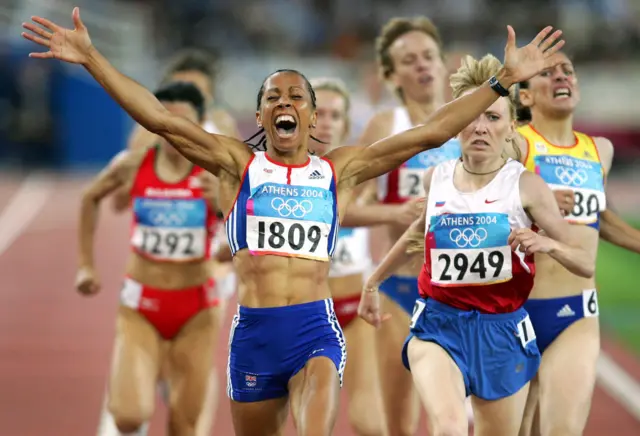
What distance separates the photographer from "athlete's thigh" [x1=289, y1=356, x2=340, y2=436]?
5.29 metres

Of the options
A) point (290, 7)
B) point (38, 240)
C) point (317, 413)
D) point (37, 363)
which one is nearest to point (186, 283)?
point (317, 413)

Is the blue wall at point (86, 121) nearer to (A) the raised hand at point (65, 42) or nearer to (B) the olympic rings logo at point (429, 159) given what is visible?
(B) the olympic rings logo at point (429, 159)

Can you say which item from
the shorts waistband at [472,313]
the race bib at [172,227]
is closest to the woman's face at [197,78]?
the race bib at [172,227]

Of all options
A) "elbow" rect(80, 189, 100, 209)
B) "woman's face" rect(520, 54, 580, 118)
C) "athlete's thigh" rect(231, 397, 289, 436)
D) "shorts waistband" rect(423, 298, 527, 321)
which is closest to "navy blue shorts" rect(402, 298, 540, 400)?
"shorts waistband" rect(423, 298, 527, 321)

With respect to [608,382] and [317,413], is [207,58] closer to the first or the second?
[608,382]

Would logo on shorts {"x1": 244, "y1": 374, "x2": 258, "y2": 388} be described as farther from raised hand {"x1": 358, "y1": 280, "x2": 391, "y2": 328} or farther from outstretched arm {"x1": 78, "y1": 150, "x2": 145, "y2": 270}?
outstretched arm {"x1": 78, "y1": 150, "x2": 145, "y2": 270}

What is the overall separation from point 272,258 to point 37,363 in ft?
22.8

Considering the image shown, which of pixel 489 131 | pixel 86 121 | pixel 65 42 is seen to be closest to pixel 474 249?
pixel 489 131

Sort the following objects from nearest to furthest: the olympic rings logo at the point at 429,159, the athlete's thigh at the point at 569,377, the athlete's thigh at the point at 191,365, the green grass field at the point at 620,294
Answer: the athlete's thigh at the point at 569,377, the athlete's thigh at the point at 191,365, the olympic rings logo at the point at 429,159, the green grass field at the point at 620,294

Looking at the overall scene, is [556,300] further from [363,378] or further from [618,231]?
[363,378]

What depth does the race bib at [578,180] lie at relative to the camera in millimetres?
6547

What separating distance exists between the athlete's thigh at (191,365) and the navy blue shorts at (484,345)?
1.78 m

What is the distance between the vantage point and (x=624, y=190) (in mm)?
27062

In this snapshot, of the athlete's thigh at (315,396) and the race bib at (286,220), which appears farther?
the race bib at (286,220)
